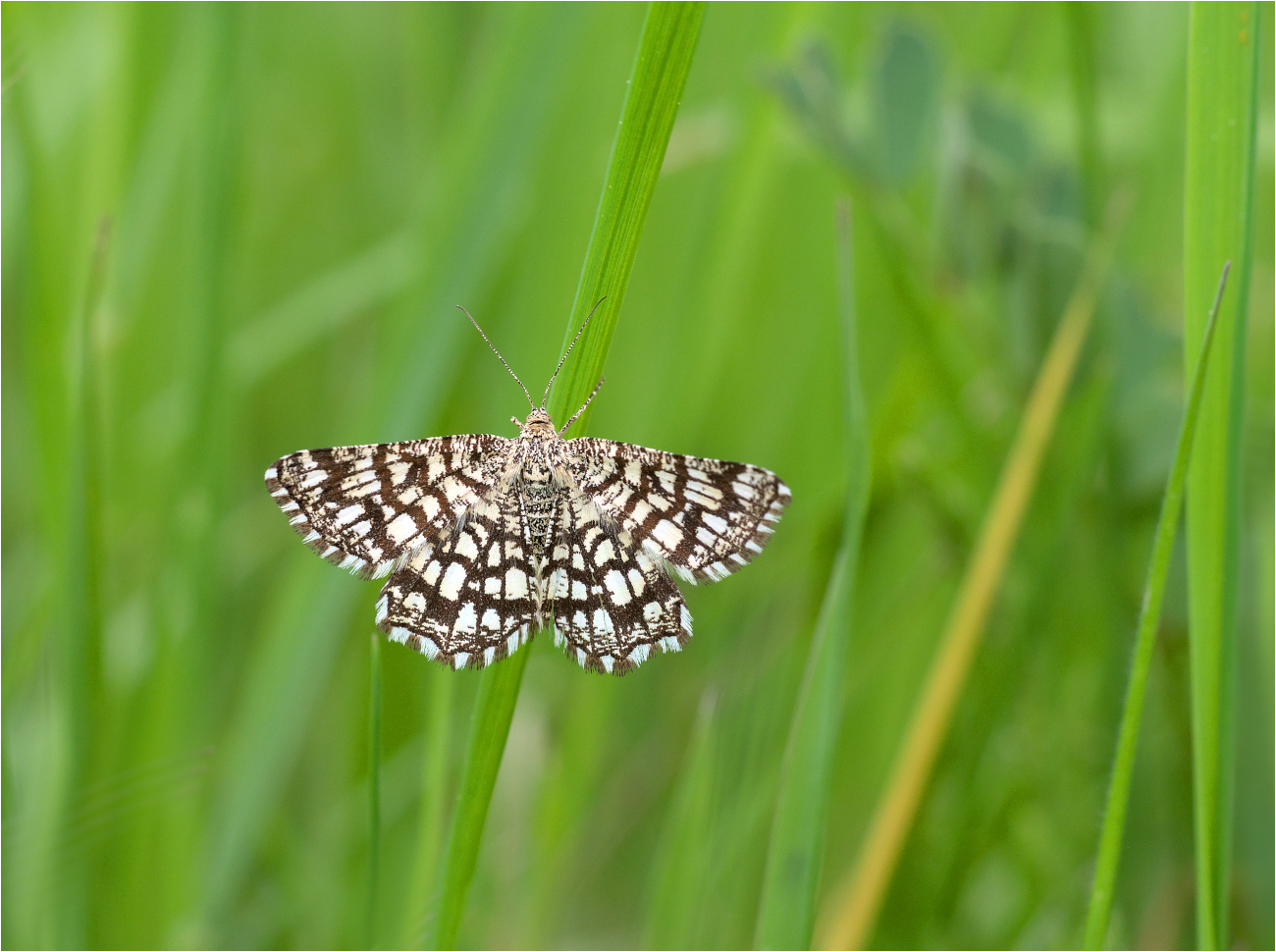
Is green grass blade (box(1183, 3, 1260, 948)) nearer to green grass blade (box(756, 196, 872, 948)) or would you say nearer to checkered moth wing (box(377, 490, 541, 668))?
green grass blade (box(756, 196, 872, 948))

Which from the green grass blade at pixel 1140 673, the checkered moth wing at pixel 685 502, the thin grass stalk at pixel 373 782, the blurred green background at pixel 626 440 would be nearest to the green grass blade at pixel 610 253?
the thin grass stalk at pixel 373 782

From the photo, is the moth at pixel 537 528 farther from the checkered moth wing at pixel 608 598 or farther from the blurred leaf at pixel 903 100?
the blurred leaf at pixel 903 100

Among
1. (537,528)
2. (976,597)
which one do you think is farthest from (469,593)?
(976,597)

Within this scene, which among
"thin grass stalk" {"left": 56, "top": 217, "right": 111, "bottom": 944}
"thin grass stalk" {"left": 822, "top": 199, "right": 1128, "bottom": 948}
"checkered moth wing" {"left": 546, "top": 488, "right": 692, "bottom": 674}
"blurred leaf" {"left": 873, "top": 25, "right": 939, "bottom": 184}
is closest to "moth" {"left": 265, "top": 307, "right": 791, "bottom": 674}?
"checkered moth wing" {"left": 546, "top": 488, "right": 692, "bottom": 674}

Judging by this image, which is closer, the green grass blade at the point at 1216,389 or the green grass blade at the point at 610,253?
the green grass blade at the point at 610,253

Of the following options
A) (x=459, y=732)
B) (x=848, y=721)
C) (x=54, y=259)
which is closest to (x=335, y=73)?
(x=54, y=259)

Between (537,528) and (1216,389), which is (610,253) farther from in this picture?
(1216,389)

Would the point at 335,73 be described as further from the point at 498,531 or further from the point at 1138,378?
the point at 1138,378
